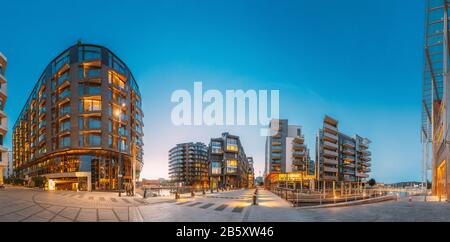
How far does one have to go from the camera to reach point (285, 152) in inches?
3187

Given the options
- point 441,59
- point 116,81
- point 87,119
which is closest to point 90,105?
point 87,119

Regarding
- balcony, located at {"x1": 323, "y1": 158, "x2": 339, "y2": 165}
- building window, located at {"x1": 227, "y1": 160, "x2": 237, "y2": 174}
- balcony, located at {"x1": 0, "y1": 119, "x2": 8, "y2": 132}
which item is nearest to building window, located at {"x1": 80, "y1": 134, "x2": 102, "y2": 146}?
balcony, located at {"x1": 0, "y1": 119, "x2": 8, "y2": 132}

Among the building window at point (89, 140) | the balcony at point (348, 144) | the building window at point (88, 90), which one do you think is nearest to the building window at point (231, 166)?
the balcony at point (348, 144)

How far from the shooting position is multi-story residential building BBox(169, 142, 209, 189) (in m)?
147

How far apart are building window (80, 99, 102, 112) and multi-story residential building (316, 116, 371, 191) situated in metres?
50.0

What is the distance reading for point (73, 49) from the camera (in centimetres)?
4653

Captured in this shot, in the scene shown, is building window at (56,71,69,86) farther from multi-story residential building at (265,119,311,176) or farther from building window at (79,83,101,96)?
multi-story residential building at (265,119,311,176)

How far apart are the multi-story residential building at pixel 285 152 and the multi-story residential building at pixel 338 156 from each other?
496cm

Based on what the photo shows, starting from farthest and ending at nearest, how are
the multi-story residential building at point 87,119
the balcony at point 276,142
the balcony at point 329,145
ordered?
the balcony at point 276,142, the balcony at point 329,145, the multi-story residential building at point 87,119

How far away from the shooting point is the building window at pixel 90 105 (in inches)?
1762

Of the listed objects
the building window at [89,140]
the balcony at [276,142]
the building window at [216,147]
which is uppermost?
the building window at [89,140]

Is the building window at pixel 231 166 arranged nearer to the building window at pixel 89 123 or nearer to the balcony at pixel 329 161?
the balcony at pixel 329 161
